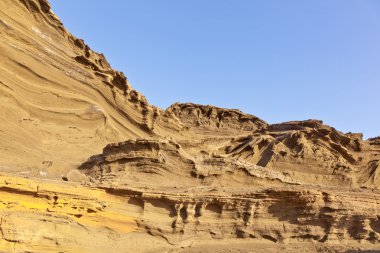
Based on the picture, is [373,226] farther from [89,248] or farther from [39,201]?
[39,201]

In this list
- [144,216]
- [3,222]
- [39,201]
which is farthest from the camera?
[144,216]

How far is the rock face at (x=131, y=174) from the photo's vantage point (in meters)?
12.4

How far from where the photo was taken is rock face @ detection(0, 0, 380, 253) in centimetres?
1242

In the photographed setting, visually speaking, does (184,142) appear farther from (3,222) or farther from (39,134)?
(3,222)

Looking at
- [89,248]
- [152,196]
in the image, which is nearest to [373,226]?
[152,196]

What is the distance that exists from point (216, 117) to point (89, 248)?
22.0m

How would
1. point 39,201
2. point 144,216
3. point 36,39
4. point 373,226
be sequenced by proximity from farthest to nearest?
point 36,39 → point 373,226 → point 144,216 → point 39,201

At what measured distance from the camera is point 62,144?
2006 cm

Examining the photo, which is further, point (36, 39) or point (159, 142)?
point (36, 39)

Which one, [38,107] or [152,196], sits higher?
[38,107]

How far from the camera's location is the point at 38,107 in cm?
2008

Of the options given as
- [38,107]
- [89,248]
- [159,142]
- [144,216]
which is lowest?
[89,248]

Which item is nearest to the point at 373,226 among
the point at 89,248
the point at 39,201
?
the point at 89,248

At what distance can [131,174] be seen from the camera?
15062 millimetres
